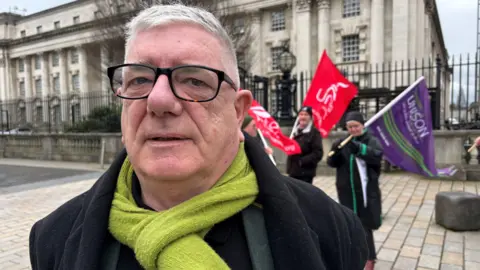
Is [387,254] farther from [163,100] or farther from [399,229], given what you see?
[163,100]

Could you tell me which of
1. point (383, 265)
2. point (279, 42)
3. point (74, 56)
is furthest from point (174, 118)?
point (74, 56)

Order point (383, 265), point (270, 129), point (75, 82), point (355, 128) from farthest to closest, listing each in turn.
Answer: point (75, 82), point (270, 129), point (355, 128), point (383, 265)

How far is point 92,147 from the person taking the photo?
14688mm

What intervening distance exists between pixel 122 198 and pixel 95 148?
14307 mm

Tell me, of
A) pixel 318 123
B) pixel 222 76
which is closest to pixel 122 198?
pixel 222 76

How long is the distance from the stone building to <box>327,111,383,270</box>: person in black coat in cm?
1395

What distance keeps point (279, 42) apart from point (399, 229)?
3239 cm

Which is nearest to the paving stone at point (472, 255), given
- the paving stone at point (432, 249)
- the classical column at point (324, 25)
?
the paving stone at point (432, 249)

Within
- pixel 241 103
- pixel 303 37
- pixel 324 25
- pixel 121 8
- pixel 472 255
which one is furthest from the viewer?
pixel 303 37

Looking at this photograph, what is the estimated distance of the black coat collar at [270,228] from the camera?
46.3 inches

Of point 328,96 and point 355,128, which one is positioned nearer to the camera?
point 355,128

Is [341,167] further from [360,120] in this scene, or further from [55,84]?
[55,84]

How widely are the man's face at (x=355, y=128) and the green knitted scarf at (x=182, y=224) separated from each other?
3190mm

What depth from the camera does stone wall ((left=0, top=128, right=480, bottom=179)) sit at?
10.0 m
